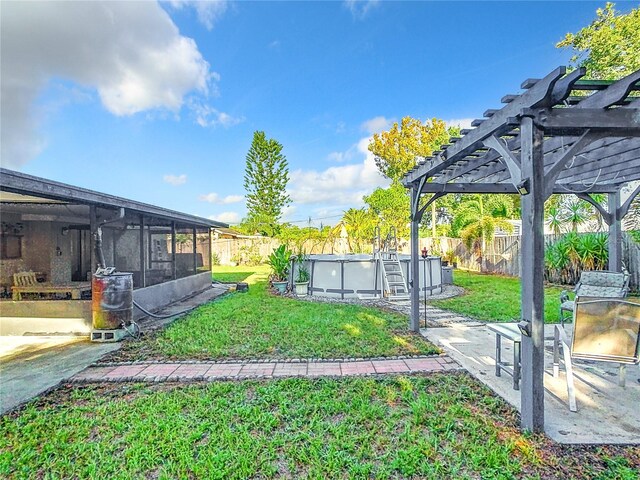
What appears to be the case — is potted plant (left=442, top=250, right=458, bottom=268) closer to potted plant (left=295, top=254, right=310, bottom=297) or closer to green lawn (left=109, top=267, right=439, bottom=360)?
potted plant (left=295, top=254, right=310, bottom=297)

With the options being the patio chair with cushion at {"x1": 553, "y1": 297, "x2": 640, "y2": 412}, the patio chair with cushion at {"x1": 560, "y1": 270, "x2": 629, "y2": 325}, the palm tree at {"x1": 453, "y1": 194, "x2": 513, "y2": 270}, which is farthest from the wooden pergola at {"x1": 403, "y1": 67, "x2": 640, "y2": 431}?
the palm tree at {"x1": 453, "y1": 194, "x2": 513, "y2": 270}

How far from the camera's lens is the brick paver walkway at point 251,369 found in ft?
12.7

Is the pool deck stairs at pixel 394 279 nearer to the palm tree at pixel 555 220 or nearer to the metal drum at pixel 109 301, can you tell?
the metal drum at pixel 109 301

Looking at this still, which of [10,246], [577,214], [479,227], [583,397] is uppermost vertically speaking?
[577,214]

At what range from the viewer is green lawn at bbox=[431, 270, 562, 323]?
22.2ft

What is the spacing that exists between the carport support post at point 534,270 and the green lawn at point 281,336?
2001mm

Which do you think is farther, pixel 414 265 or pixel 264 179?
pixel 264 179

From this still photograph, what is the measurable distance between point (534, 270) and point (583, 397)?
162cm

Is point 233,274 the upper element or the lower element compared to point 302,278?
lower

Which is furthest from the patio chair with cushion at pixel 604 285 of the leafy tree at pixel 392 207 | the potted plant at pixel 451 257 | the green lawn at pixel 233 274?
the potted plant at pixel 451 257

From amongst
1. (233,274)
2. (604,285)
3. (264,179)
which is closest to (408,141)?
(264,179)

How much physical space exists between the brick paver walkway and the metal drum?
137 centimetres

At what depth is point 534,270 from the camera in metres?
2.54

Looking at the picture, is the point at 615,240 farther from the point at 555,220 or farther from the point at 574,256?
the point at 555,220
